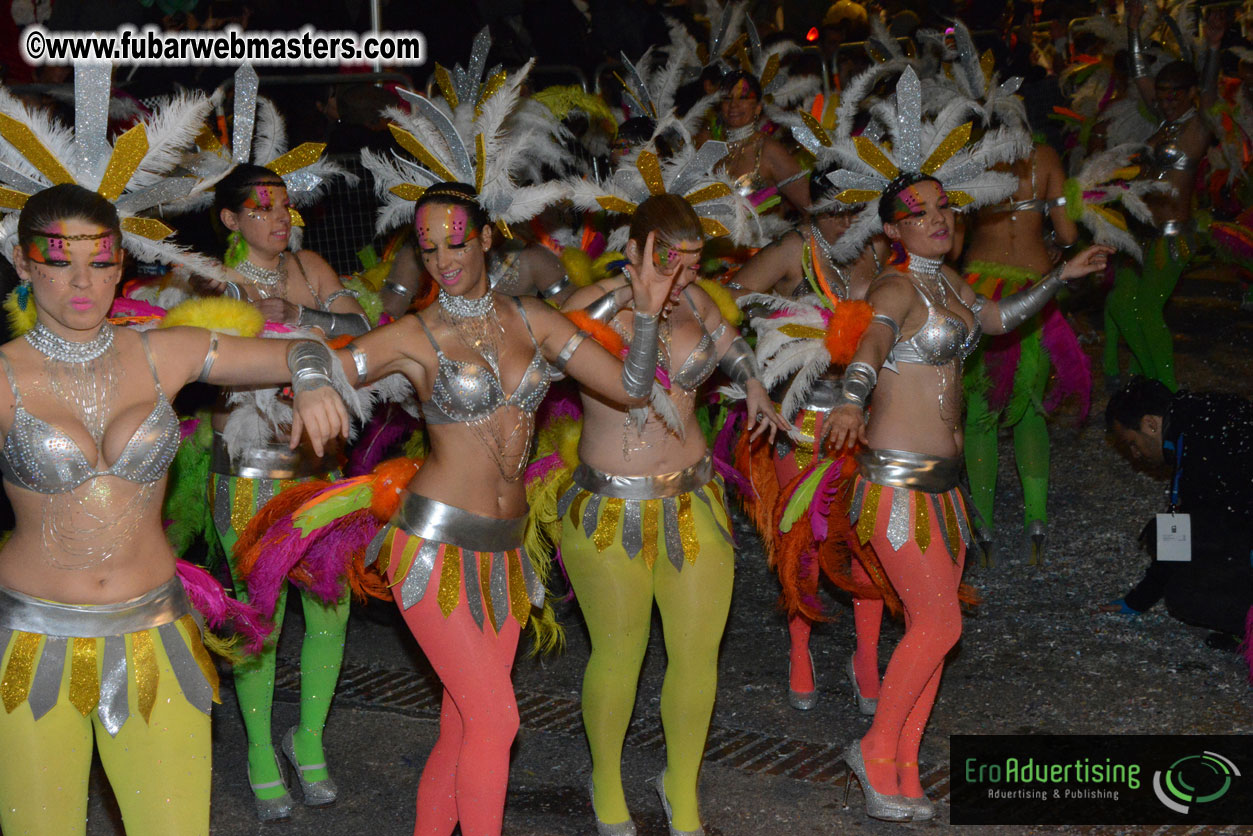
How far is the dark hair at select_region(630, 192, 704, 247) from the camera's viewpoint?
12.0 feet

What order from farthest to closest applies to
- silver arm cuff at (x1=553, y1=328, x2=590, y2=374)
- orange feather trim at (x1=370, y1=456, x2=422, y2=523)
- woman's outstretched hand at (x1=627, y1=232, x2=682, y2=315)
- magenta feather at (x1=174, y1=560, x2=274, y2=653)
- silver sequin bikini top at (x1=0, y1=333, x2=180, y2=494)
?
orange feather trim at (x1=370, y1=456, x2=422, y2=523)
silver arm cuff at (x1=553, y1=328, x2=590, y2=374)
woman's outstretched hand at (x1=627, y1=232, x2=682, y2=315)
magenta feather at (x1=174, y1=560, x2=274, y2=653)
silver sequin bikini top at (x1=0, y1=333, x2=180, y2=494)

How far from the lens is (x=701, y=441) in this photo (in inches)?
156

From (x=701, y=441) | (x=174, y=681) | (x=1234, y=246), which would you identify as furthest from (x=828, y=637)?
(x=1234, y=246)

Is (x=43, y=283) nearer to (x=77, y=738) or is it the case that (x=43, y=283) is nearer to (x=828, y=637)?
(x=77, y=738)

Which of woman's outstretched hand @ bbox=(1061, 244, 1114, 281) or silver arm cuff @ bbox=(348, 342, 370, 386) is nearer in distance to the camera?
silver arm cuff @ bbox=(348, 342, 370, 386)

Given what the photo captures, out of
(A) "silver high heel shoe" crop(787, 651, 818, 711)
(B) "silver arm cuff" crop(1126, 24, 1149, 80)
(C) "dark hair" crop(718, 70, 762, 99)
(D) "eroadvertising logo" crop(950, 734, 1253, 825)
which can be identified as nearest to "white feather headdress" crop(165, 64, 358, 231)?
(C) "dark hair" crop(718, 70, 762, 99)

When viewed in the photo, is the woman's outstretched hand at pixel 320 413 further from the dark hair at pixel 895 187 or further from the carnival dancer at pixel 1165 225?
the carnival dancer at pixel 1165 225

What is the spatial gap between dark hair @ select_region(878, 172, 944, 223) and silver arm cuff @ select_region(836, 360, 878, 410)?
1.83 ft

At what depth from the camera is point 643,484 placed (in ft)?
12.6

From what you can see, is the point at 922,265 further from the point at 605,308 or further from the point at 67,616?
the point at 67,616

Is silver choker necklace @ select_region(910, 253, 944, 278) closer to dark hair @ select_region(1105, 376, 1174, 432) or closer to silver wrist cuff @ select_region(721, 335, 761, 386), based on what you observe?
silver wrist cuff @ select_region(721, 335, 761, 386)

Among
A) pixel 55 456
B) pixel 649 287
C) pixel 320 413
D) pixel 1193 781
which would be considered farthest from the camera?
pixel 1193 781

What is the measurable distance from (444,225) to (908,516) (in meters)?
1.61

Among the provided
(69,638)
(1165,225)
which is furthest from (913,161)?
(1165,225)
